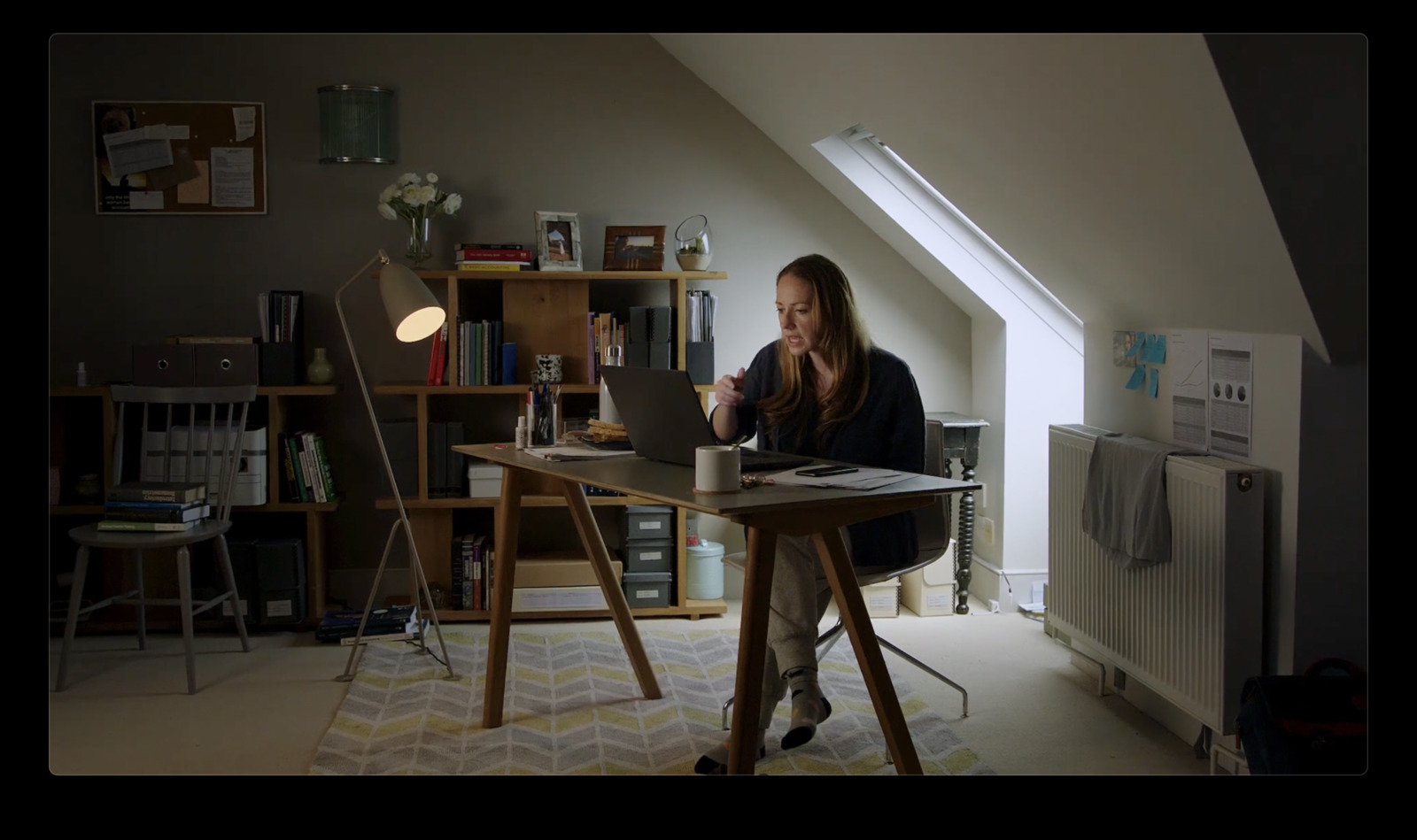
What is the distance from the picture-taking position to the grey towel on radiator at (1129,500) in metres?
2.99

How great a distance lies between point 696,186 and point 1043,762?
A: 257cm

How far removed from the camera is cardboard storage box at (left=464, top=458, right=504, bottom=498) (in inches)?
167

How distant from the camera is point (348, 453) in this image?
14.8 ft

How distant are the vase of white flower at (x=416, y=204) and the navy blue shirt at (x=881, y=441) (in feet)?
5.74

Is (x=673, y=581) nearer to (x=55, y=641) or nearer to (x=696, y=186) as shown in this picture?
(x=696, y=186)

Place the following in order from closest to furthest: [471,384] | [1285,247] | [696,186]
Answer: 1. [1285,247]
2. [471,384]
3. [696,186]

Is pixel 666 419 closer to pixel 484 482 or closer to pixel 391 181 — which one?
A: pixel 484 482

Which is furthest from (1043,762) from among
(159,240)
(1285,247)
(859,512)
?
(159,240)

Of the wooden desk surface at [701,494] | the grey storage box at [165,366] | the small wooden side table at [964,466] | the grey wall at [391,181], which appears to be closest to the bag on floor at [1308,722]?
the wooden desk surface at [701,494]

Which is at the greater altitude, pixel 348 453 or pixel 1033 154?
pixel 1033 154

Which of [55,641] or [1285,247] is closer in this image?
[1285,247]

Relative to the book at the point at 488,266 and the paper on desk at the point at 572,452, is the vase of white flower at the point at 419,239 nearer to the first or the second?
the book at the point at 488,266

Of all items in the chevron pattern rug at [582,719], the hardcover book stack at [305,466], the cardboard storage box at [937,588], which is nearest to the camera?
the chevron pattern rug at [582,719]
